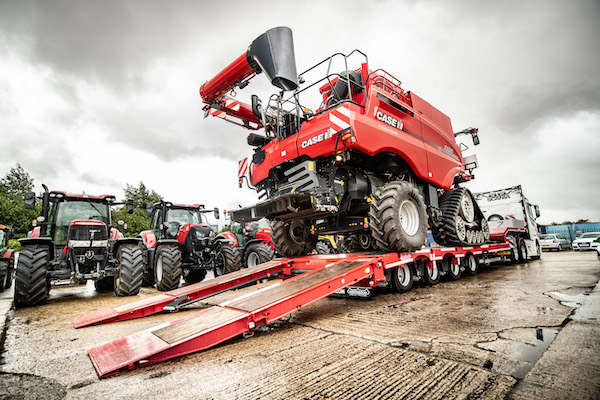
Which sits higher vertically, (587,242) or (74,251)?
(74,251)

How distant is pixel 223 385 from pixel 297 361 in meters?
0.56

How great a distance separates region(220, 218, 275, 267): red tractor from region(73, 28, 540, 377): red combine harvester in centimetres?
213

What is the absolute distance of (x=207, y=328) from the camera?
8.17ft

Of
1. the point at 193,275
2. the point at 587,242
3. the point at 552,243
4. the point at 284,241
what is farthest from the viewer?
the point at 552,243

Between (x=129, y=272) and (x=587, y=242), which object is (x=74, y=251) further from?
(x=587, y=242)

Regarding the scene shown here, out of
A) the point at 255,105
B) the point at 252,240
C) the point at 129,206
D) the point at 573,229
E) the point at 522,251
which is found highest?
the point at 255,105

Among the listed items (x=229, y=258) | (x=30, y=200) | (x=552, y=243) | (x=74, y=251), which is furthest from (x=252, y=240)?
(x=552, y=243)

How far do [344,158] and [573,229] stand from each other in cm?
3328

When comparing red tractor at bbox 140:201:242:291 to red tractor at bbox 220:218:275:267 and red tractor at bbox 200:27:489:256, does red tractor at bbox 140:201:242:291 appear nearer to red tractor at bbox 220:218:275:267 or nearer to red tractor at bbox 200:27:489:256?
red tractor at bbox 220:218:275:267

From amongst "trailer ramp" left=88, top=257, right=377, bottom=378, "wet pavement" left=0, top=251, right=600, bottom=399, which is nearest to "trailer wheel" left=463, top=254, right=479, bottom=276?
"wet pavement" left=0, top=251, right=600, bottom=399

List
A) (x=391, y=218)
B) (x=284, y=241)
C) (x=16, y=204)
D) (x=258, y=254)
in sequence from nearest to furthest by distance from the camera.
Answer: (x=391, y=218) → (x=284, y=241) → (x=258, y=254) → (x=16, y=204)

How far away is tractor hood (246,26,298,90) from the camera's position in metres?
4.60

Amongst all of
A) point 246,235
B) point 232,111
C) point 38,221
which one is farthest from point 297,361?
point 246,235

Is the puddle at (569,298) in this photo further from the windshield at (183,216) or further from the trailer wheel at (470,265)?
the windshield at (183,216)
